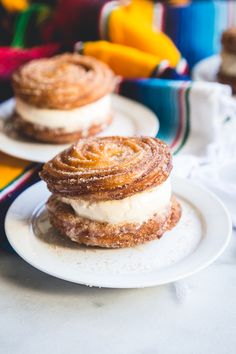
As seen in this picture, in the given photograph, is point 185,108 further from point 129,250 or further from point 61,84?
point 129,250

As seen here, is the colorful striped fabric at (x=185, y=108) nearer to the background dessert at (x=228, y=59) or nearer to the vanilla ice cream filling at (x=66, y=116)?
the vanilla ice cream filling at (x=66, y=116)

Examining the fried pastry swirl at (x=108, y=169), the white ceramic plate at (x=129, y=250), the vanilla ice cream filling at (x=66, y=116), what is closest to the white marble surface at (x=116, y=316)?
the white ceramic plate at (x=129, y=250)

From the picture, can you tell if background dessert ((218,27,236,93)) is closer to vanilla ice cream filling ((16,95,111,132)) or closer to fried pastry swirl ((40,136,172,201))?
vanilla ice cream filling ((16,95,111,132))

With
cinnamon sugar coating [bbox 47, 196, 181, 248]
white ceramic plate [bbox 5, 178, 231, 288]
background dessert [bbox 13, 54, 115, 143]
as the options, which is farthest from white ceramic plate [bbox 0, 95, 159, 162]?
cinnamon sugar coating [bbox 47, 196, 181, 248]

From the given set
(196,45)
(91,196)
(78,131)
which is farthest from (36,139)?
(196,45)

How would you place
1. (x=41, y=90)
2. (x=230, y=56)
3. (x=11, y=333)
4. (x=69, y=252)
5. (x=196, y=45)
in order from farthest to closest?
(x=196, y=45), (x=230, y=56), (x=41, y=90), (x=69, y=252), (x=11, y=333)

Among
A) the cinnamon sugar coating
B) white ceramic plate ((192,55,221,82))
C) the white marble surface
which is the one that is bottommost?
the white marble surface

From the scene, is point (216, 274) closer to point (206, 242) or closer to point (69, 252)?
point (206, 242)
